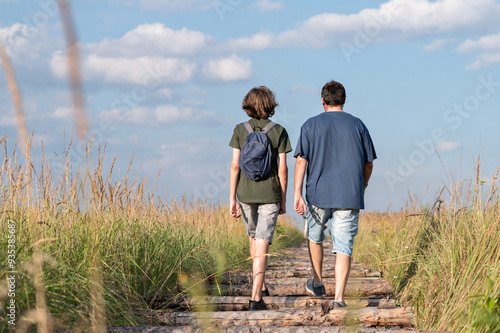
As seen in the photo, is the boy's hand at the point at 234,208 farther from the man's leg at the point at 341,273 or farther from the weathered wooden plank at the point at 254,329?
the weathered wooden plank at the point at 254,329

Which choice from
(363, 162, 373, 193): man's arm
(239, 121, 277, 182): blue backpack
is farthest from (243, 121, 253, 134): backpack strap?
(363, 162, 373, 193): man's arm

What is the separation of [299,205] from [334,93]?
126 centimetres

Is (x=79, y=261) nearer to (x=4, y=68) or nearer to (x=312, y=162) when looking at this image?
(x=312, y=162)

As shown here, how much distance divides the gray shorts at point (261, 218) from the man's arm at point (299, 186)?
30 centimetres

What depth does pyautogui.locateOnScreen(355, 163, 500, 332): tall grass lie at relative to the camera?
3.68 m

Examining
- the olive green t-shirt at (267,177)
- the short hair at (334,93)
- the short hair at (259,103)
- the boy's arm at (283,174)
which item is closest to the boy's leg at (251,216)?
the olive green t-shirt at (267,177)

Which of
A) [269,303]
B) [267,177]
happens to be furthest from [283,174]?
[269,303]

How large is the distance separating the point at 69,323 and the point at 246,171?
2.27 meters

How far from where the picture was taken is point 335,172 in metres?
4.80

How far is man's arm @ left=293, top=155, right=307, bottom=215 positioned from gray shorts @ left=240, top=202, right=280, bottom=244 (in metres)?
0.30

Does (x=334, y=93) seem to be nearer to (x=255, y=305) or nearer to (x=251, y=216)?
(x=251, y=216)

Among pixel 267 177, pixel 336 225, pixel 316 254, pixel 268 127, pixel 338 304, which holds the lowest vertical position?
pixel 338 304

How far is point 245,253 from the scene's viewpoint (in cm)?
833

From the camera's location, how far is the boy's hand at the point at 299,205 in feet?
15.5
